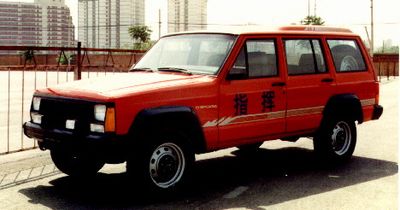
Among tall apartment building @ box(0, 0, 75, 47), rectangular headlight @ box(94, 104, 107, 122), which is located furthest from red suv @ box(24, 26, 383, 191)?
tall apartment building @ box(0, 0, 75, 47)

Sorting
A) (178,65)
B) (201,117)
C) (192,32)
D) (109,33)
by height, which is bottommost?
(201,117)

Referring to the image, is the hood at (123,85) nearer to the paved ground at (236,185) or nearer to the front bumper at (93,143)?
the front bumper at (93,143)

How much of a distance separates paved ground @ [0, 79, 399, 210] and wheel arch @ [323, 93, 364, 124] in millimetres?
714

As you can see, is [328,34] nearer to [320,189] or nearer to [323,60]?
[323,60]

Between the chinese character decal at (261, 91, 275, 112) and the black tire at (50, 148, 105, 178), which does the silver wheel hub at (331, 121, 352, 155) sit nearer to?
the chinese character decal at (261, 91, 275, 112)

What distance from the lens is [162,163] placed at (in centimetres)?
572

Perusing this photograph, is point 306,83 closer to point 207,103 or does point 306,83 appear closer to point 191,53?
point 191,53

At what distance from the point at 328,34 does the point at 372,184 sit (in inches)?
93.6

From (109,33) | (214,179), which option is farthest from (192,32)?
(109,33)

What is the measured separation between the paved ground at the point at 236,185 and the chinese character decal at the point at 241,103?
0.89 m

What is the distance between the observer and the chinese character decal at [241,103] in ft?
20.5

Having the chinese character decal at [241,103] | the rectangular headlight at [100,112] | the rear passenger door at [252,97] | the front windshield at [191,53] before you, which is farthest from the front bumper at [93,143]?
the chinese character decal at [241,103]

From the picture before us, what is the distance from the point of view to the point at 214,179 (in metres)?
6.65

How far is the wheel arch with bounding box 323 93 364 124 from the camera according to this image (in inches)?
293
